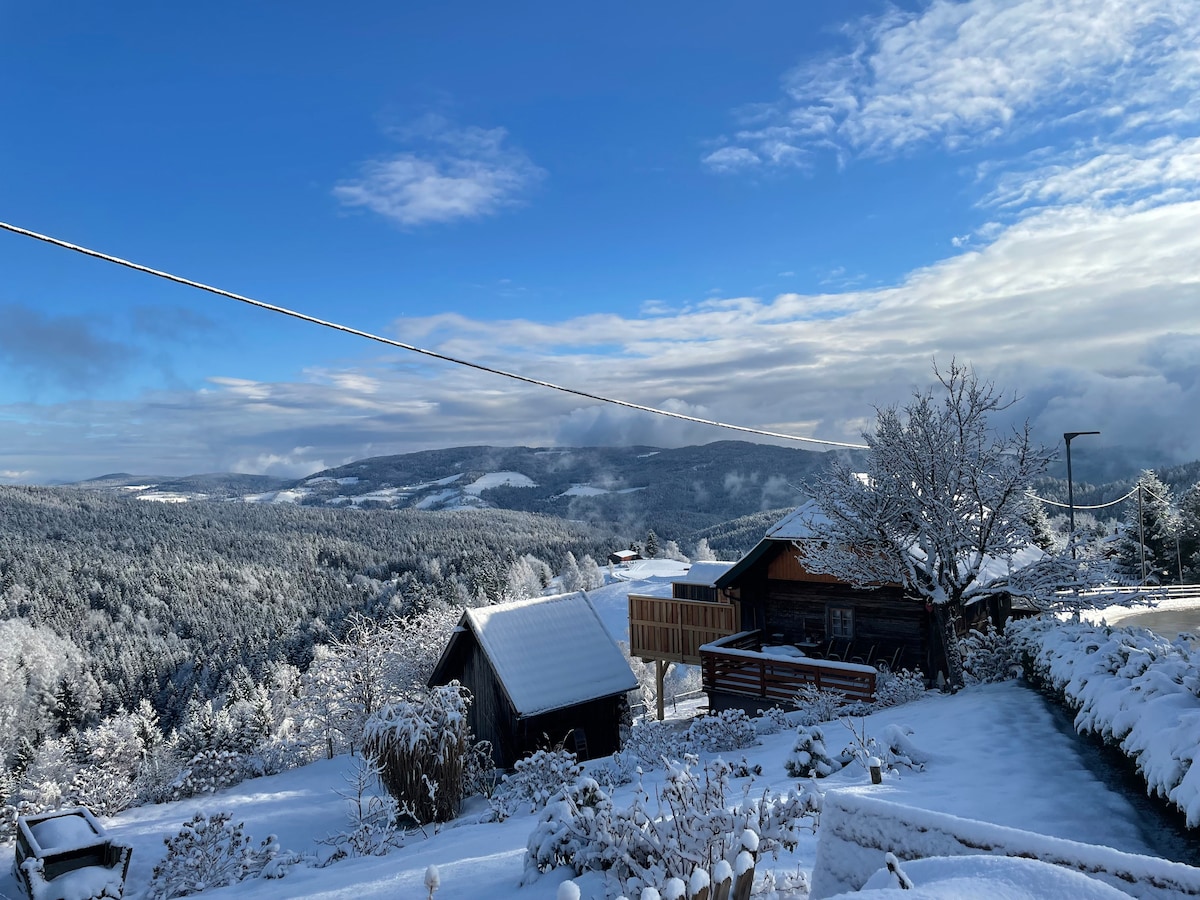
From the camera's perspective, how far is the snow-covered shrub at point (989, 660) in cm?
1263

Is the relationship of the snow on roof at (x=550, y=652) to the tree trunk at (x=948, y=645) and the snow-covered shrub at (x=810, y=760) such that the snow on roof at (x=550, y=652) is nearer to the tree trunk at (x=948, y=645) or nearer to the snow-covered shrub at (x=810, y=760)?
the tree trunk at (x=948, y=645)

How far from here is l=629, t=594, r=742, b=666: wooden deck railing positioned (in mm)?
20906

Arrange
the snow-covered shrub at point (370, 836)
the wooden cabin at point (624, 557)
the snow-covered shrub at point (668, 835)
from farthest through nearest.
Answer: the wooden cabin at point (624, 557) → the snow-covered shrub at point (370, 836) → the snow-covered shrub at point (668, 835)

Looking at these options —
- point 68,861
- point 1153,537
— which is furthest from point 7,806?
point 1153,537

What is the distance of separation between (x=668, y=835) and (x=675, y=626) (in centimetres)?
1836

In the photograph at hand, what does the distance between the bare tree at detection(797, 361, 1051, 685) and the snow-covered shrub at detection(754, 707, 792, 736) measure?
3.16 metres

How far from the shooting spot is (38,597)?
102m

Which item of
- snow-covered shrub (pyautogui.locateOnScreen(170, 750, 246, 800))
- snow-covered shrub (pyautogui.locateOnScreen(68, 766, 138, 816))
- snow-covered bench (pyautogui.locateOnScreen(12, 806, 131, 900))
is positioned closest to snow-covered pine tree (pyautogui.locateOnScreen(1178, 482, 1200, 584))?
snow-covered shrub (pyautogui.locateOnScreen(170, 750, 246, 800))

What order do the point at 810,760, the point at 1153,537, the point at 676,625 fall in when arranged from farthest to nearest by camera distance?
Answer: the point at 1153,537
the point at 676,625
the point at 810,760

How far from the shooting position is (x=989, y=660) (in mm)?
12945

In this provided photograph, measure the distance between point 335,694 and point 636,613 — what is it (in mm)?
12335

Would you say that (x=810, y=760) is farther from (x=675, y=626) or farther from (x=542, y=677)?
(x=675, y=626)

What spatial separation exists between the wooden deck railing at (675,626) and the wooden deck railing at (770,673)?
2419 millimetres

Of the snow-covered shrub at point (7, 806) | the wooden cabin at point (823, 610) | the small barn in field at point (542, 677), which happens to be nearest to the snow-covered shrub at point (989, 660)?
the wooden cabin at point (823, 610)
